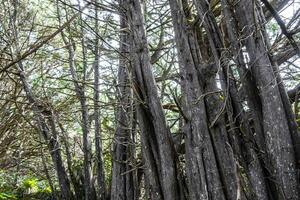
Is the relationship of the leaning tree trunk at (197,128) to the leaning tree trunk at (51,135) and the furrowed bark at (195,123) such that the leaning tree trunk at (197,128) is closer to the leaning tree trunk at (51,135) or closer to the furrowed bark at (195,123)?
the furrowed bark at (195,123)

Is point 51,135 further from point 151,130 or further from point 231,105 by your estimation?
point 231,105

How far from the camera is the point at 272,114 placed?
2701mm

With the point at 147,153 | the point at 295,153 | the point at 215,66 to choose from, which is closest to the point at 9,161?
the point at 147,153

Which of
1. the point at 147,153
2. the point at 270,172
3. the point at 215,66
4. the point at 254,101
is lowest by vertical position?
the point at 270,172

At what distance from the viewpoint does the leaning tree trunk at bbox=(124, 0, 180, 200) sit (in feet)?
9.59

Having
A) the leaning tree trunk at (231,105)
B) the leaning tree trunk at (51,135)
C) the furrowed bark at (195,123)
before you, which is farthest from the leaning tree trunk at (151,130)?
the leaning tree trunk at (51,135)

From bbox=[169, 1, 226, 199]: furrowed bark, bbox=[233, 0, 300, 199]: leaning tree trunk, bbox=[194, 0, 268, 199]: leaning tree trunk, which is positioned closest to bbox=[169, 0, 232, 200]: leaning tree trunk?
bbox=[169, 1, 226, 199]: furrowed bark

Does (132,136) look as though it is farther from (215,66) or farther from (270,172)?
(270,172)

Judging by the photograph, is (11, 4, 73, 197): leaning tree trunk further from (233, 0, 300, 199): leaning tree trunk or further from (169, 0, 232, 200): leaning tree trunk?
(233, 0, 300, 199): leaning tree trunk

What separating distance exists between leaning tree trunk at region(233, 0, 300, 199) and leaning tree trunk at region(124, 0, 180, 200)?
2.42 feet

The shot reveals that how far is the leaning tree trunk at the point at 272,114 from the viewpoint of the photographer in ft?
8.39

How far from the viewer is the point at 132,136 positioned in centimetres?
425

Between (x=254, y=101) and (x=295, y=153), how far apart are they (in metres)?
0.48

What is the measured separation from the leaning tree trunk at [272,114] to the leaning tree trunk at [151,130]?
2.42 feet
